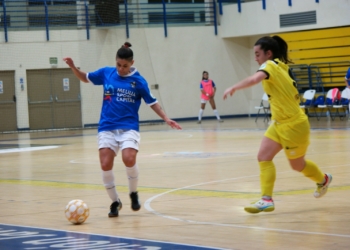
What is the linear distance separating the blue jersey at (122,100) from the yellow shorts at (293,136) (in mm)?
1453

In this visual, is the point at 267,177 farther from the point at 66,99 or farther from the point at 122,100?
the point at 66,99

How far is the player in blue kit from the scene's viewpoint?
7.59 meters

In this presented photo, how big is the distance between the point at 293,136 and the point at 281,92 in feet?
1.52

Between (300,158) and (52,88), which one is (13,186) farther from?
(52,88)

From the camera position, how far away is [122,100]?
A: 7715mm

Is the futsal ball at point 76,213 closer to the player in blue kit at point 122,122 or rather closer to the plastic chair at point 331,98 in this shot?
the player in blue kit at point 122,122

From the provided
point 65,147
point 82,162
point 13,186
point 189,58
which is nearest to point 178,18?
point 189,58

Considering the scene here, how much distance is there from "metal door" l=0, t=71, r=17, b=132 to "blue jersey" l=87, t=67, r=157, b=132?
22046 mm

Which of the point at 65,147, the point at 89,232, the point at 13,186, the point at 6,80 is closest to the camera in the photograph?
the point at 89,232

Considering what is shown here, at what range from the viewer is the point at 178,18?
32.7 metres

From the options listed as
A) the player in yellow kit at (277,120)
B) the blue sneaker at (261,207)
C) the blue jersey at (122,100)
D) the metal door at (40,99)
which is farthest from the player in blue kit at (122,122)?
the metal door at (40,99)

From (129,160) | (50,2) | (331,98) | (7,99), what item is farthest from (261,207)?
(50,2)

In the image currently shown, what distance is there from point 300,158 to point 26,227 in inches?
113

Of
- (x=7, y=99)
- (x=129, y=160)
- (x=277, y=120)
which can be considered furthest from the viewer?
(x=7, y=99)
